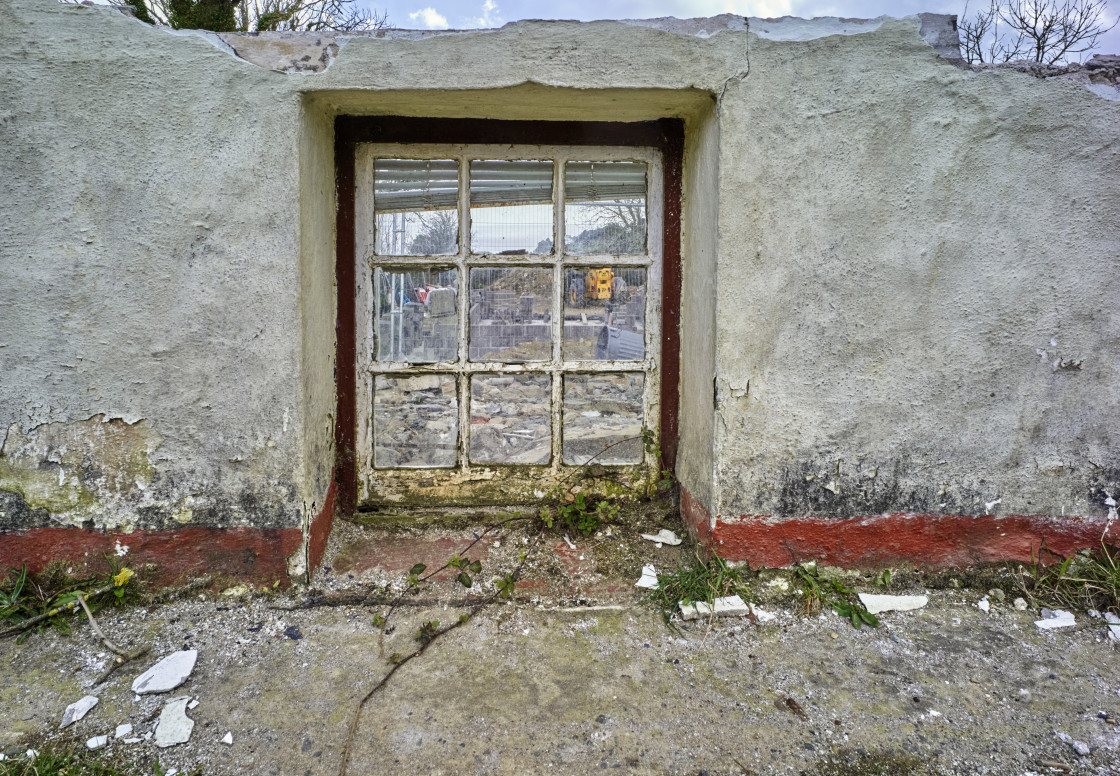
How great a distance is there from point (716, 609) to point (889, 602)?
60 cm

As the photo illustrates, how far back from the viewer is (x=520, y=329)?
2449 millimetres

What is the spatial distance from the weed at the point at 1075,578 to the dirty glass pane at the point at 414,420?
213cm

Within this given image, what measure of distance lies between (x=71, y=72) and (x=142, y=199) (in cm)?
43

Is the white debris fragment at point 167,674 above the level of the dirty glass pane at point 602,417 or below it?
below

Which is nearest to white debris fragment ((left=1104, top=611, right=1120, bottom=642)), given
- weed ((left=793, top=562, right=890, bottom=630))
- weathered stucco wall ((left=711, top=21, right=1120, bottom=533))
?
weathered stucco wall ((left=711, top=21, right=1120, bottom=533))

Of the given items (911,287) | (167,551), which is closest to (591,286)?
(911,287)

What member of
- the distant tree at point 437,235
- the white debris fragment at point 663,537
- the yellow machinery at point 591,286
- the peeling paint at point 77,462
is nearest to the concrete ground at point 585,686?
the white debris fragment at point 663,537

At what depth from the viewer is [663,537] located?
2.36 meters

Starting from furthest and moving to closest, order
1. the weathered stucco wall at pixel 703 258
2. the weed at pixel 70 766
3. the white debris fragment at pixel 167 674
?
the weathered stucco wall at pixel 703 258 < the white debris fragment at pixel 167 674 < the weed at pixel 70 766

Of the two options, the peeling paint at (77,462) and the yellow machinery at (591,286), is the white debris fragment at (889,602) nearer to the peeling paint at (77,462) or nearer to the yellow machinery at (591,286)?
the yellow machinery at (591,286)

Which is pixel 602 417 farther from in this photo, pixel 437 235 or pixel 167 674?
pixel 167 674

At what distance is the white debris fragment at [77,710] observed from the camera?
5.11 feet

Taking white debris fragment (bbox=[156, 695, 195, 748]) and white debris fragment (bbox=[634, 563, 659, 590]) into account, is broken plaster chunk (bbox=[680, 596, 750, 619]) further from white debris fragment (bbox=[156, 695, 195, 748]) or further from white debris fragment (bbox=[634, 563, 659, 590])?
white debris fragment (bbox=[156, 695, 195, 748])

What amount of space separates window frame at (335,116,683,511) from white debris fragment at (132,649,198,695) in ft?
2.55
